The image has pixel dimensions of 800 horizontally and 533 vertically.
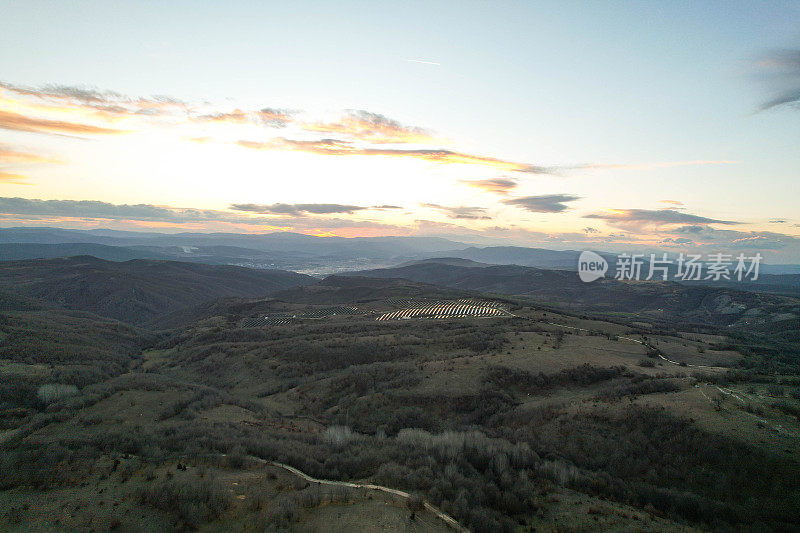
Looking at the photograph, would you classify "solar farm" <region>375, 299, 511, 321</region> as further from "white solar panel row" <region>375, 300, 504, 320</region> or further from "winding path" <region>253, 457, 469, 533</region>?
"winding path" <region>253, 457, 469, 533</region>

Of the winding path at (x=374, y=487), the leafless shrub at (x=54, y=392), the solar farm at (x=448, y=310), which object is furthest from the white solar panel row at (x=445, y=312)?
the winding path at (x=374, y=487)

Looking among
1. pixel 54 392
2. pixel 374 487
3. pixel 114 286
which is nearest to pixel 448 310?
pixel 54 392

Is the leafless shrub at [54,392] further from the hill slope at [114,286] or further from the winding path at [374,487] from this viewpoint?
the hill slope at [114,286]

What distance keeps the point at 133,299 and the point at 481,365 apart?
422ft

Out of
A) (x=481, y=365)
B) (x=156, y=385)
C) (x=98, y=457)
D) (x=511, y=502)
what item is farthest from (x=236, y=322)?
(x=511, y=502)

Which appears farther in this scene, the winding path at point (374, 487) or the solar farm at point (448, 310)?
the solar farm at point (448, 310)

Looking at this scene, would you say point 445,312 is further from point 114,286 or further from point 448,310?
point 114,286

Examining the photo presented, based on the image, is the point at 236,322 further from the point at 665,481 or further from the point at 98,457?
the point at 665,481

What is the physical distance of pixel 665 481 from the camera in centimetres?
1162

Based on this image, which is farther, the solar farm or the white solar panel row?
the white solar panel row

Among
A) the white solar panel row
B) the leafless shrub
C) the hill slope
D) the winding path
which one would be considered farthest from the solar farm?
the hill slope

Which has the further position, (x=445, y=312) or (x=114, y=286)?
(x=114, y=286)

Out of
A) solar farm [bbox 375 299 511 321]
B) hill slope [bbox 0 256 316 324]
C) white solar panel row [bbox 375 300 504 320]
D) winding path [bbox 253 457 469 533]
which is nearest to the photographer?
winding path [bbox 253 457 469 533]

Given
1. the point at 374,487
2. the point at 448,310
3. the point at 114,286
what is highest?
the point at 374,487
